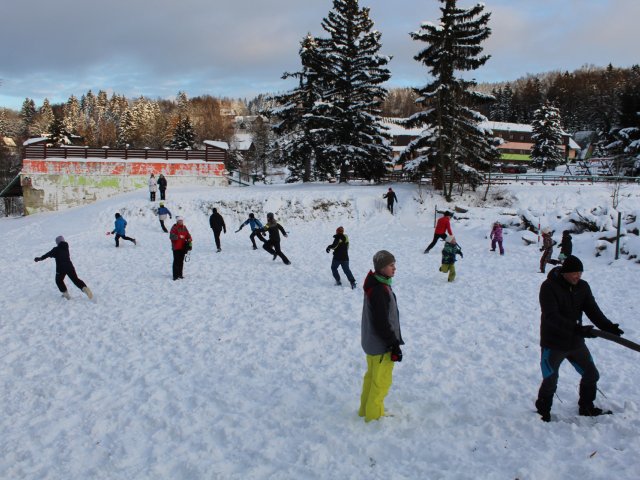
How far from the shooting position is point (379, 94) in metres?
27.9

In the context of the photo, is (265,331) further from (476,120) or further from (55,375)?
(476,120)

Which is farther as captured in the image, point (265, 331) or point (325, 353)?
point (265, 331)

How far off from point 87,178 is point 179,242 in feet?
66.5

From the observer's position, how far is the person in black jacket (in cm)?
411

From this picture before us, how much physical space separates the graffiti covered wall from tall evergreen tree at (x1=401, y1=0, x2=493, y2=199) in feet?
51.2

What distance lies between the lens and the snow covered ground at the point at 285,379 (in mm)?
4133

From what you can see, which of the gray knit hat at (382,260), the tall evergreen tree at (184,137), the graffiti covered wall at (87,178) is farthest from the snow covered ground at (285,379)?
the tall evergreen tree at (184,137)

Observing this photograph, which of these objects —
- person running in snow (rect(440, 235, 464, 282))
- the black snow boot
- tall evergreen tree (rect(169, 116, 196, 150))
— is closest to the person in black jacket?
the black snow boot

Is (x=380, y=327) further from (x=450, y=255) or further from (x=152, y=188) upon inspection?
(x=152, y=188)

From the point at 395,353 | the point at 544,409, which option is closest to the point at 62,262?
the point at 395,353

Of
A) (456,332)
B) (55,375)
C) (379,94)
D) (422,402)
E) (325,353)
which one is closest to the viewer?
(422,402)

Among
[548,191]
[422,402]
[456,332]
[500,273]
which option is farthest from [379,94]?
[422,402]

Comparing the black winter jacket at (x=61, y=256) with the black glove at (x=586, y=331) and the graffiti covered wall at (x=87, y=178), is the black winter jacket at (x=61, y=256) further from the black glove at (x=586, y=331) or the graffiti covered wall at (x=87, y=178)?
the graffiti covered wall at (x=87, y=178)

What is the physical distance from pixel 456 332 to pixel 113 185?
26798 millimetres
